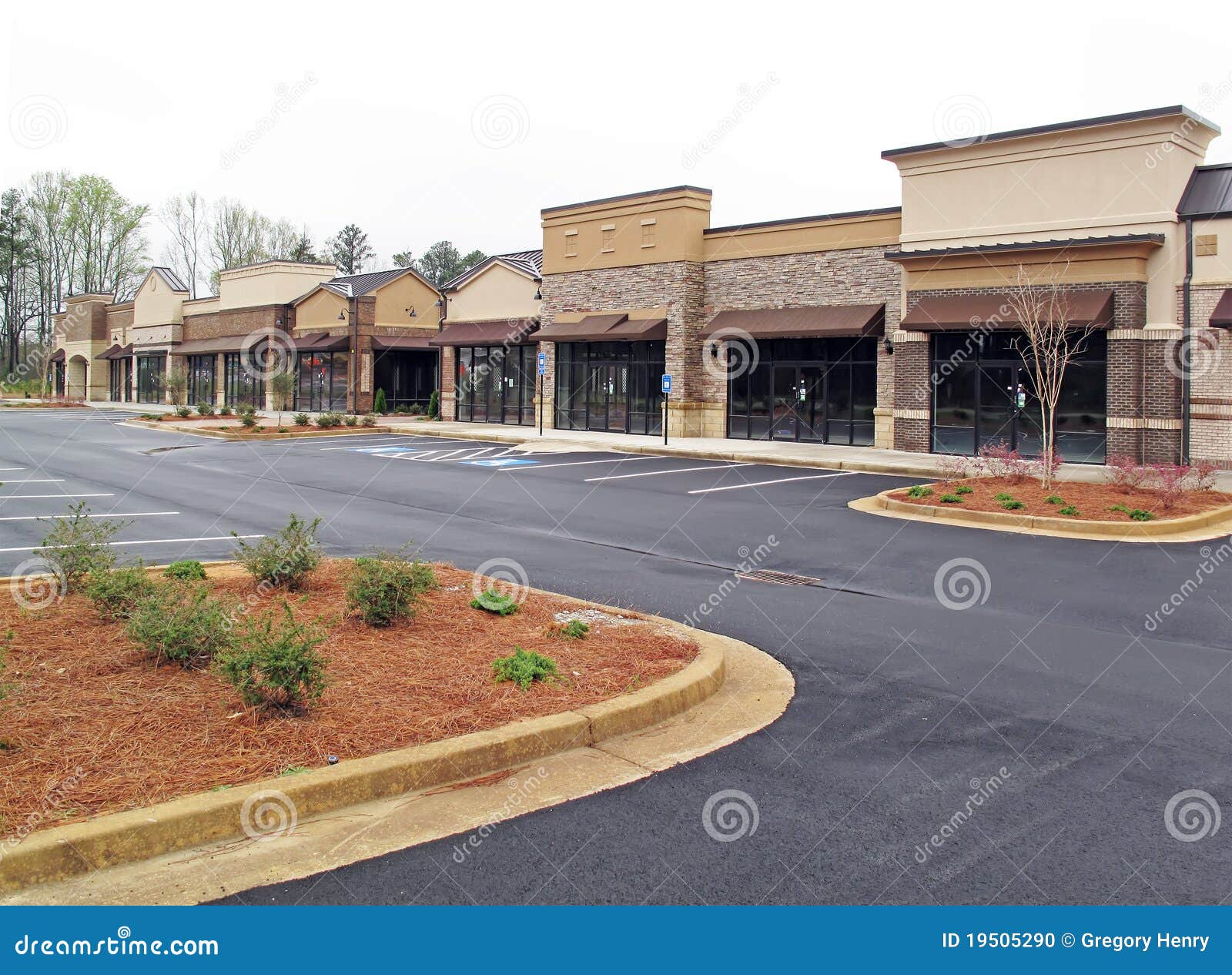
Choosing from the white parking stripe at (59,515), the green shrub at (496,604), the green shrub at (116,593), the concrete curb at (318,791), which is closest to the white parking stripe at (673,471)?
the white parking stripe at (59,515)

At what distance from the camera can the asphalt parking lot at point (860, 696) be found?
425 cm

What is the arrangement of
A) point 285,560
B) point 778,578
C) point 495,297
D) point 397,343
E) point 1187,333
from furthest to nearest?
point 397,343
point 495,297
point 1187,333
point 778,578
point 285,560

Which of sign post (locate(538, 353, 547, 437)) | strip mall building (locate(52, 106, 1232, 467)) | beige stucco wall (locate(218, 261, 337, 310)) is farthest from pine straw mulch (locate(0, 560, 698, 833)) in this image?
beige stucco wall (locate(218, 261, 337, 310))

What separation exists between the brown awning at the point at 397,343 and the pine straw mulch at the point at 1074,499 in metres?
32.9

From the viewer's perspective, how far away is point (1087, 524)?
46.5 ft

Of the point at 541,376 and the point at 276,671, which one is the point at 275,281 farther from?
the point at 276,671

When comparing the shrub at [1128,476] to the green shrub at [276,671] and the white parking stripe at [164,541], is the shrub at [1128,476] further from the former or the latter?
the green shrub at [276,671]

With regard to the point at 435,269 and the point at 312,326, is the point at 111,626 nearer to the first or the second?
the point at 312,326

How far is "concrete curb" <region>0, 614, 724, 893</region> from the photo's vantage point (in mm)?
4156

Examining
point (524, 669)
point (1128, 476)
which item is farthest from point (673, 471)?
point (524, 669)

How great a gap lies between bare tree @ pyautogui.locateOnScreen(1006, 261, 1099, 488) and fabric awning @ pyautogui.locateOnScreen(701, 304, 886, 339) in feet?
12.8

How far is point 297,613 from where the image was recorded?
307 inches

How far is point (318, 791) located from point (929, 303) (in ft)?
78.3

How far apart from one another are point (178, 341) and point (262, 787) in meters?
60.8
